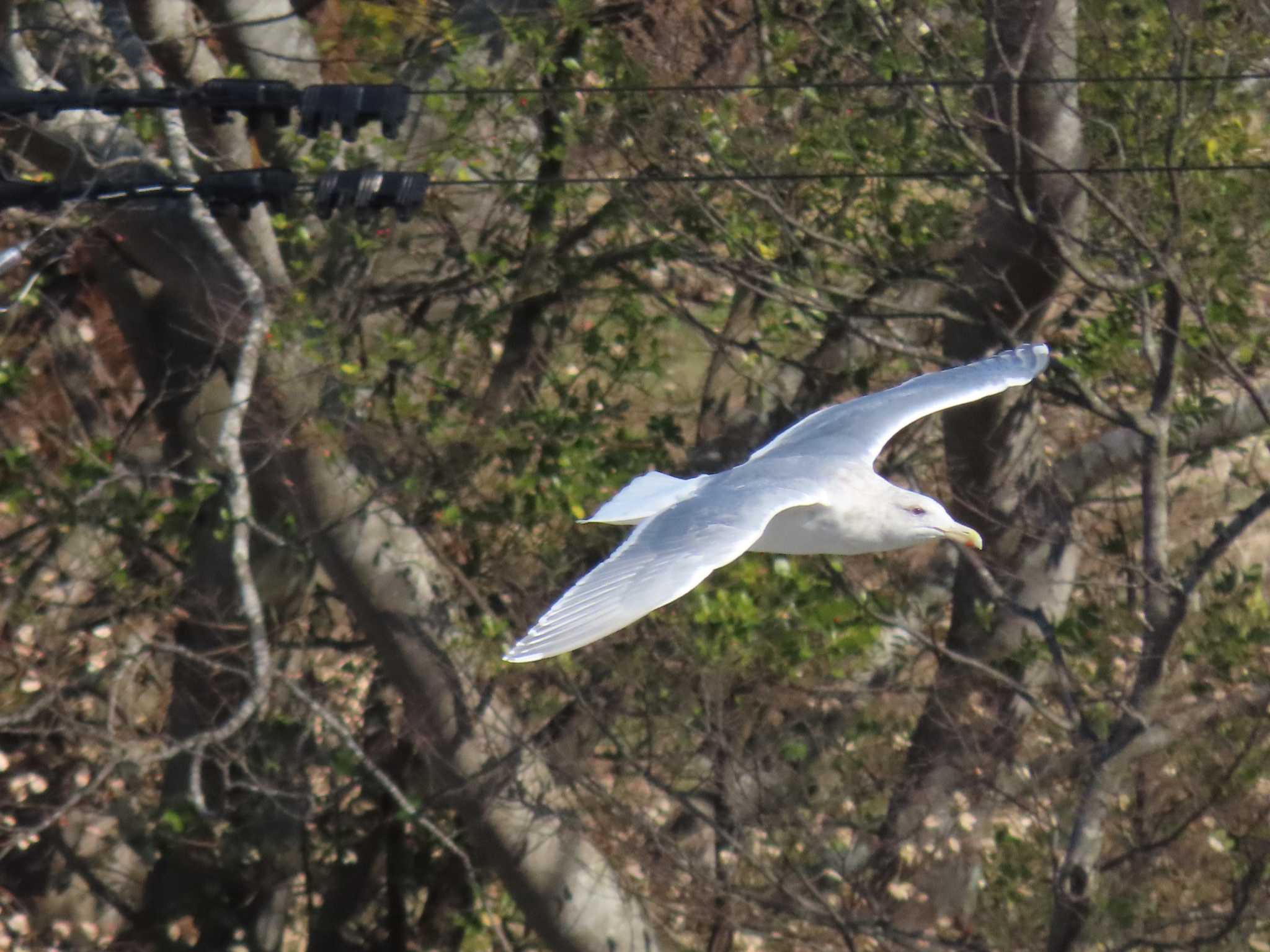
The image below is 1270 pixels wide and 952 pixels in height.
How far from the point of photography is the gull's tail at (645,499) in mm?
4801

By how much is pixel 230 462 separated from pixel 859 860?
9.10 ft

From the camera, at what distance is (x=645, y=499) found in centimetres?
495

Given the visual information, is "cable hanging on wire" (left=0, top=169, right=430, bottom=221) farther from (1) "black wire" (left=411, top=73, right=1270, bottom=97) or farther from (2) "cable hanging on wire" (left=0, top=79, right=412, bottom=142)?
(1) "black wire" (left=411, top=73, right=1270, bottom=97)

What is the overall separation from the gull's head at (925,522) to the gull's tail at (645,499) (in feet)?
1.70

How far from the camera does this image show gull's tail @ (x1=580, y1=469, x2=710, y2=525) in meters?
4.80

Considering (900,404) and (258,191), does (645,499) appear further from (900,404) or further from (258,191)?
(258,191)

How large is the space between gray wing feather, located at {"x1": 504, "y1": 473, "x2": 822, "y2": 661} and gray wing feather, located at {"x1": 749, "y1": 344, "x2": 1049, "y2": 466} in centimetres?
62

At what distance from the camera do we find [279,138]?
7898 millimetres

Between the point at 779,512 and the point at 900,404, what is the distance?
0.99 m

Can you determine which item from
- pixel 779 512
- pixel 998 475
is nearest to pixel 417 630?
pixel 998 475

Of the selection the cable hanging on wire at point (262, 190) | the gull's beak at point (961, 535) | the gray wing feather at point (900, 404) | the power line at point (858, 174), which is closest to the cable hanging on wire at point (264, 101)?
the cable hanging on wire at point (262, 190)

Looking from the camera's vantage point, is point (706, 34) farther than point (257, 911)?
No

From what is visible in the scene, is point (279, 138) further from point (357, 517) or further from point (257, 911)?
point (257, 911)

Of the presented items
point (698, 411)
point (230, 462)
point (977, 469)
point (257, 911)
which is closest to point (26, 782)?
point (257, 911)
